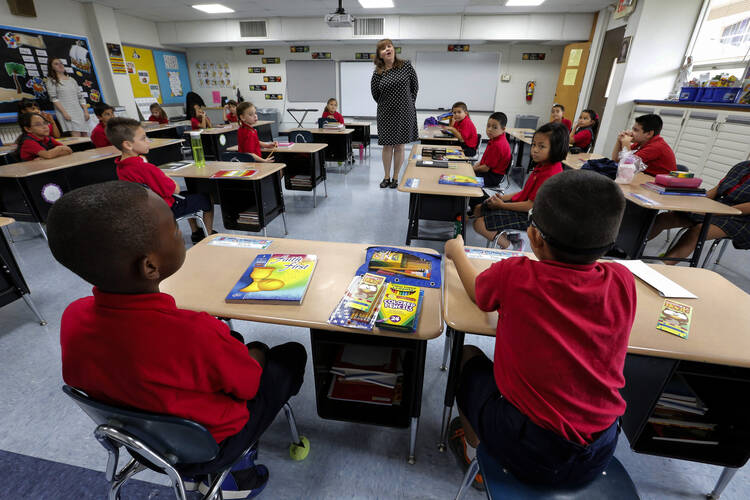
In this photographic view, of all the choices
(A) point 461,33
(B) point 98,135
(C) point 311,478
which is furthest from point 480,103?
(C) point 311,478

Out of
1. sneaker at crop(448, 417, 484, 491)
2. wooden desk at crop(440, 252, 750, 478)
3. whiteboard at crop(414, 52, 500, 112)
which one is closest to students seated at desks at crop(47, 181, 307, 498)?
wooden desk at crop(440, 252, 750, 478)

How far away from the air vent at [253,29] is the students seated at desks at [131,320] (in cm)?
908

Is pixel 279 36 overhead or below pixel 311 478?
overhead

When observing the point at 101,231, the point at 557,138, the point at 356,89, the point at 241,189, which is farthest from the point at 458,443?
the point at 356,89

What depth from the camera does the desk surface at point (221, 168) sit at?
2.66 m

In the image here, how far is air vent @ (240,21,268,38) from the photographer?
26.1 ft

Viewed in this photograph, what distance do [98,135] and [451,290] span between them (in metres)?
4.89

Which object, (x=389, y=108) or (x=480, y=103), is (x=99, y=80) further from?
(x=480, y=103)

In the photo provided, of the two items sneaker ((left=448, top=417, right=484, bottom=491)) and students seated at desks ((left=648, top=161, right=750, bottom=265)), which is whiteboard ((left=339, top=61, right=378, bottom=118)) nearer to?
students seated at desks ((left=648, top=161, right=750, bottom=265))

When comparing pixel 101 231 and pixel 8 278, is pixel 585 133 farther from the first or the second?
pixel 8 278

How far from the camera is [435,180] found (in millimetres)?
2602

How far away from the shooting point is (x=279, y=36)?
7922mm

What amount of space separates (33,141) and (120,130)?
2.16 m

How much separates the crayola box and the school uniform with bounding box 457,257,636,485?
0.90ft
